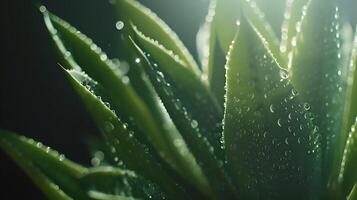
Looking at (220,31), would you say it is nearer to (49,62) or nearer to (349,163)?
(349,163)

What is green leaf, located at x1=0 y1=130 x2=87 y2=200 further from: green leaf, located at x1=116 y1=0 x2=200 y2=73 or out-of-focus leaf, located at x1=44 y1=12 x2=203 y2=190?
green leaf, located at x1=116 y1=0 x2=200 y2=73

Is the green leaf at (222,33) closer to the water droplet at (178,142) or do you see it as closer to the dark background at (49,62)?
the water droplet at (178,142)

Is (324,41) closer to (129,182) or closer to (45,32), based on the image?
(129,182)

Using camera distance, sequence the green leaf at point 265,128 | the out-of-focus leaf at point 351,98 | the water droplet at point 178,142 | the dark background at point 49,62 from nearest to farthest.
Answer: the green leaf at point 265,128
the out-of-focus leaf at point 351,98
the water droplet at point 178,142
the dark background at point 49,62

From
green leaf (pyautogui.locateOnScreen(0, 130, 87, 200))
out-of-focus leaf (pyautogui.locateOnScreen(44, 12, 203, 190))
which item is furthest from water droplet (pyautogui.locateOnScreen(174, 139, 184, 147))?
green leaf (pyautogui.locateOnScreen(0, 130, 87, 200))

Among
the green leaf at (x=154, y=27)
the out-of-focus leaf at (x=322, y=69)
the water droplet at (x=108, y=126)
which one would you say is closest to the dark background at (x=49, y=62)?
the green leaf at (x=154, y=27)

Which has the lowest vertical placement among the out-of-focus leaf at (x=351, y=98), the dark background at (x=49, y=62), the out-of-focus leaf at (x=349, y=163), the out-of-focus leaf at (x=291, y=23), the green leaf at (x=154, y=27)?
the out-of-focus leaf at (x=349, y=163)

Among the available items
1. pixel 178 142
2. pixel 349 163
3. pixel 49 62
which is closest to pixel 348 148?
pixel 349 163

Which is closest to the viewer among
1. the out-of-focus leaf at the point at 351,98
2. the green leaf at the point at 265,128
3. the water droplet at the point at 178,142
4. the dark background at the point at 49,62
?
the green leaf at the point at 265,128
